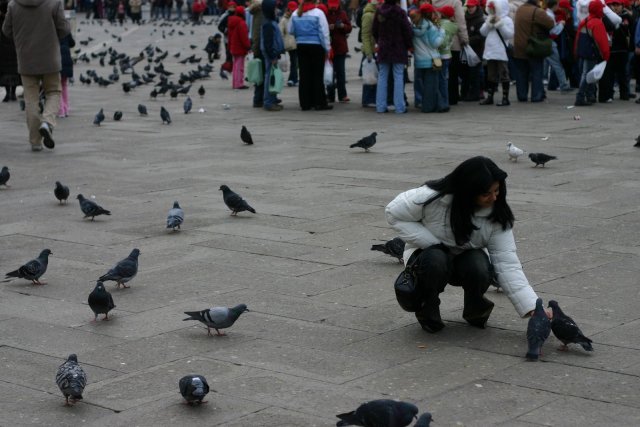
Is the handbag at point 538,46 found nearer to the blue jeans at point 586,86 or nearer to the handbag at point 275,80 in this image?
the blue jeans at point 586,86

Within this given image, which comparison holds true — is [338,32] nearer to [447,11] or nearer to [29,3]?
[447,11]

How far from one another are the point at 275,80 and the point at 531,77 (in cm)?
394

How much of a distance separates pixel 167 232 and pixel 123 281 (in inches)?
68.1

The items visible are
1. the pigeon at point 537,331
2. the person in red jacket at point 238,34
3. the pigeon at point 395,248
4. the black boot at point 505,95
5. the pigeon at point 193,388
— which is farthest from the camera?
the person in red jacket at point 238,34

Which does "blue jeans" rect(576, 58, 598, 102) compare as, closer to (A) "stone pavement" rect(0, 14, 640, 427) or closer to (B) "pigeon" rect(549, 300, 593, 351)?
(A) "stone pavement" rect(0, 14, 640, 427)

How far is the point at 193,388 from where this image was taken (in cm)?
488

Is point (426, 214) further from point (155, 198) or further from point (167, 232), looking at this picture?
point (155, 198)

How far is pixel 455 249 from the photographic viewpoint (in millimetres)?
6043

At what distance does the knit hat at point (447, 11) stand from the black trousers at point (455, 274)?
35.9ft

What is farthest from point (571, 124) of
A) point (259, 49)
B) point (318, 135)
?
point (259, 49)

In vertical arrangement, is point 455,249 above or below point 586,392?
above

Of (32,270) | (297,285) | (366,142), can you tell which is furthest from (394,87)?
(32,270)

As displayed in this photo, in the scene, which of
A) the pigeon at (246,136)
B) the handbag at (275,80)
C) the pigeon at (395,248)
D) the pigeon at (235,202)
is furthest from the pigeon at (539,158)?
the handbag at (275,80)

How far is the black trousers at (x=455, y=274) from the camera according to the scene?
5.87 m
